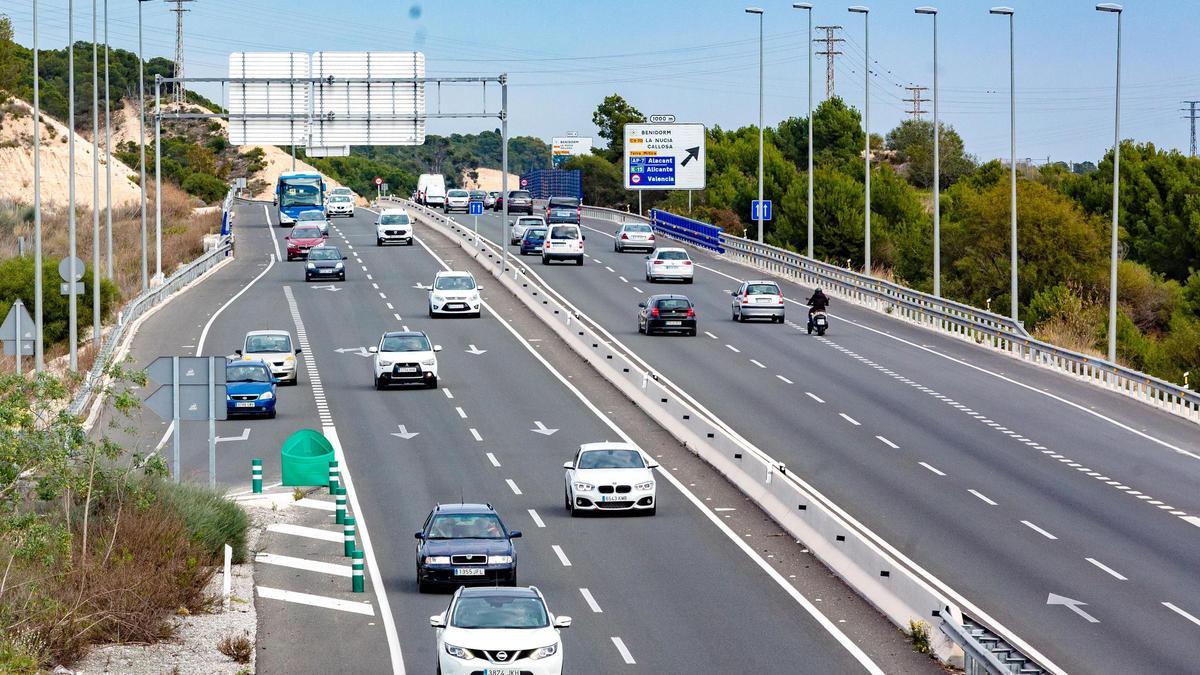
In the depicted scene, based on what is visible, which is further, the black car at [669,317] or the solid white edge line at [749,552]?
the black car at [669,317]

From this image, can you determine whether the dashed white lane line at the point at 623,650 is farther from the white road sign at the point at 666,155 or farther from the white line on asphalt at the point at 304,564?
the white road sign at the point at 666,155

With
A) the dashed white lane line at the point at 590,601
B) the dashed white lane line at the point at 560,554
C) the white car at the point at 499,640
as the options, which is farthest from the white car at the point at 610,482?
the white car at the point at 499,640

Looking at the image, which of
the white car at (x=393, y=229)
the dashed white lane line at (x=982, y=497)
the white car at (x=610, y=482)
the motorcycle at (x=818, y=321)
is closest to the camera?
the white car at (x=610, y=482)

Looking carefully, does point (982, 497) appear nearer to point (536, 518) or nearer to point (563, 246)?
point (536, 518)

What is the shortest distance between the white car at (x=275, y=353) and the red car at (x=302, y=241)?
33.2 m

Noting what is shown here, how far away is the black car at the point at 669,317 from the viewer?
55.1 metres

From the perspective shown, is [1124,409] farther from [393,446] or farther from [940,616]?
[940,616]

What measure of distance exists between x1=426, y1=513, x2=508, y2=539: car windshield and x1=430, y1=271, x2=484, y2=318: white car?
113 feet

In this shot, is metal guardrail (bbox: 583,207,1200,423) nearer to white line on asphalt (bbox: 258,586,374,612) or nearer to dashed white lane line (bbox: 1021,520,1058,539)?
dashed white lane line (bbox: 1021,520,1058,539)

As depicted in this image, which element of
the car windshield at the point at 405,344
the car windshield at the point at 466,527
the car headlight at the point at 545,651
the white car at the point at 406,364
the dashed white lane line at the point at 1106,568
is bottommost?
the dashed white lane line at the point at 1106,568

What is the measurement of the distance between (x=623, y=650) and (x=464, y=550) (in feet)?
13.1

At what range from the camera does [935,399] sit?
143 ft

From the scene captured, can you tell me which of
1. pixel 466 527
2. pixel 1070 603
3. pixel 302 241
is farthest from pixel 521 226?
pixel 1070 603

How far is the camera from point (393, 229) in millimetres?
87562
